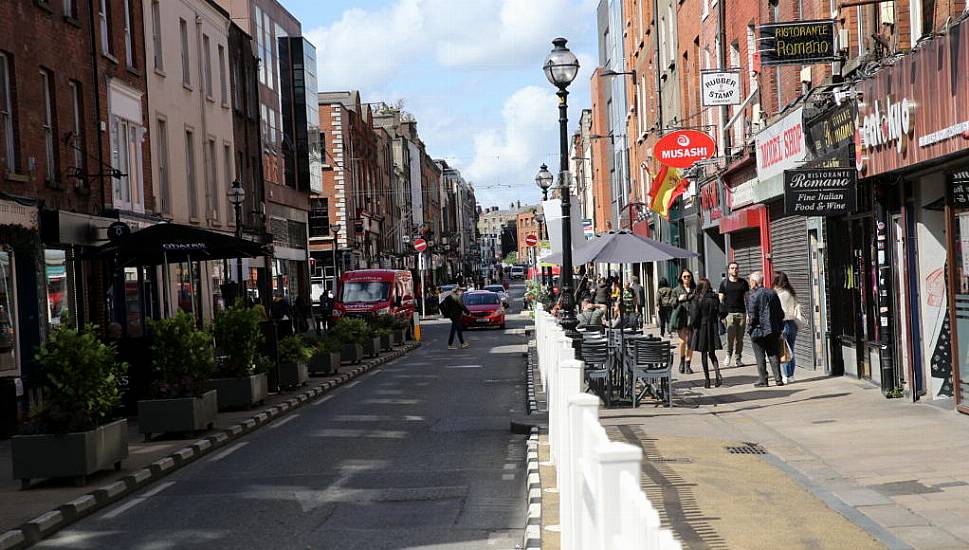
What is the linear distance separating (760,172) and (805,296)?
2.40m

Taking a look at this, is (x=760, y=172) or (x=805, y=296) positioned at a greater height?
(x=760, y=172)

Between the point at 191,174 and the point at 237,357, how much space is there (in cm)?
1760

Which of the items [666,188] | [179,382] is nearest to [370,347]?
[666,188]

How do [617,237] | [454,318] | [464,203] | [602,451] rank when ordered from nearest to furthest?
[602,451] < [617,237] < [454,318] < [464,203]

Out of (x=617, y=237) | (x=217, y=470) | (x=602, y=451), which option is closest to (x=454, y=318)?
(x=617, y=237)

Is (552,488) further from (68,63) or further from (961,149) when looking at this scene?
(68,63)

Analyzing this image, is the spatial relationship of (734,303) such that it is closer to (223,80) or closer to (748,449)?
(748,449)

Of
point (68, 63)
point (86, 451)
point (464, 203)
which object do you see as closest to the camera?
point (86, 451)

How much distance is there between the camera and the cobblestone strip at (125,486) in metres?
9.57

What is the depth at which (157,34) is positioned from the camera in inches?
1267

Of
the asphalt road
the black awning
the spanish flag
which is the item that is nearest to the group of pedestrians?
the asphalt road

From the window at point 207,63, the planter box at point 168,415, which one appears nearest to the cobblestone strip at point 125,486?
the planter box at point 168,415

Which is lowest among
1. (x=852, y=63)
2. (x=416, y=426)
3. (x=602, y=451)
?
(x=416, y=426)

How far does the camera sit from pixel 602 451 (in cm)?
377
